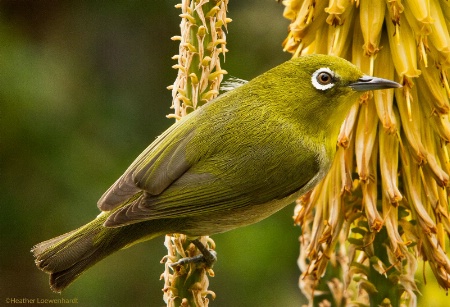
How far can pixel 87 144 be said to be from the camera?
22.3 feet

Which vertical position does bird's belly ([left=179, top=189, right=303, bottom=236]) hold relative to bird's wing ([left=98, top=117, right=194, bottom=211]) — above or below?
below

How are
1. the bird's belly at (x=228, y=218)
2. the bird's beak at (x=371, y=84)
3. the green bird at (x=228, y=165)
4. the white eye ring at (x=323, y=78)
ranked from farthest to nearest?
the white eye ring at (x=323, y=78)
the bird's belly at (x=228, y=218)
the green bird at (x=228, y=165)
the bird's beak at (x=371, y=84)

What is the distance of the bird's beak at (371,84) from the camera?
3486 millimetres

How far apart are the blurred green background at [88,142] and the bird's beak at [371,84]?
120 inches

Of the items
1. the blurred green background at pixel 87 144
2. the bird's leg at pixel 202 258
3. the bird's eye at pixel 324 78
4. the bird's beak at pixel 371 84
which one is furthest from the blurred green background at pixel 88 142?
the bird's beak at pixel 371 84

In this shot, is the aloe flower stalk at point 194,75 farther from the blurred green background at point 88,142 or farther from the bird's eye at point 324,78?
the blurred green background at point 88,142


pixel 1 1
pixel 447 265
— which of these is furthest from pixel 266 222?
pixel 447 265

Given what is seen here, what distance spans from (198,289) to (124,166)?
342 centimetres

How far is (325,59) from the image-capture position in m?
3.83

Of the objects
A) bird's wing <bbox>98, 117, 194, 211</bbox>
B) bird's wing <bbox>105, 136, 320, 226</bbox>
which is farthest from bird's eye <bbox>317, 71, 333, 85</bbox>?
bird's wing <bbox>98, 117, 194, 211</bbox>

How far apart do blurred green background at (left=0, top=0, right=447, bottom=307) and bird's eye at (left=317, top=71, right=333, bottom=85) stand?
2.81 meters

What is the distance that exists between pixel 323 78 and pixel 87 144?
3224mm

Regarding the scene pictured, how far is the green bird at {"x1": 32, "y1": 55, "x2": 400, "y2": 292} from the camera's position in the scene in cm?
366

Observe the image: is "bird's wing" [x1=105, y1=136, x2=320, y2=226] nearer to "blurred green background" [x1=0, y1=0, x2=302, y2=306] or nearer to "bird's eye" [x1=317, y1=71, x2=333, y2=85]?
"bird's eye" [x1=317, y1=71, x2=333, y2=85]
